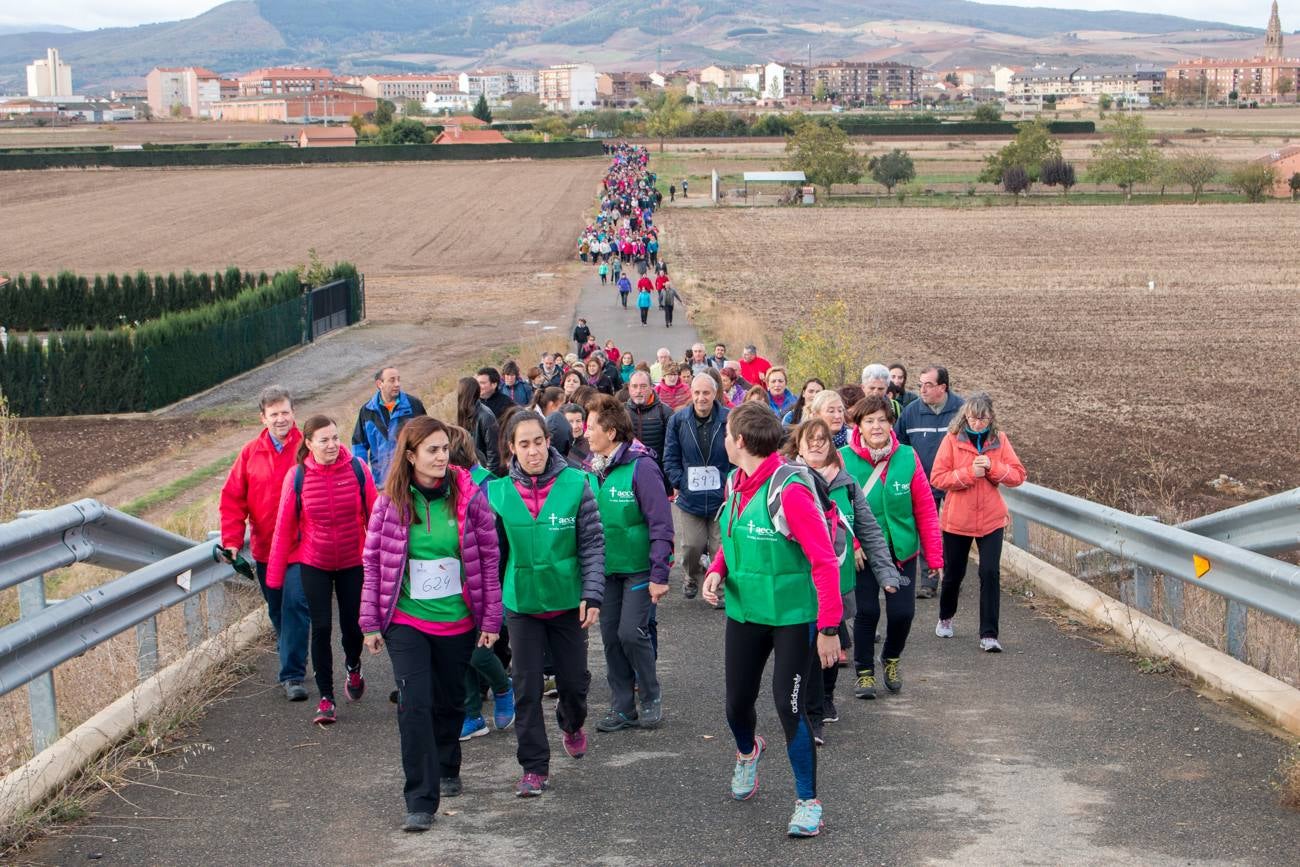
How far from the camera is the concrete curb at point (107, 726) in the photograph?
5.75 meters

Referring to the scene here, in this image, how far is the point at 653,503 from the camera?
7.40m

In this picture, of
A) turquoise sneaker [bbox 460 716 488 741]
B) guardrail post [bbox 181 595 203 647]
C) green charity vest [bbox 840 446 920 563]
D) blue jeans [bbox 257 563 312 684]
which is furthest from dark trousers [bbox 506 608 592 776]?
guardrail post [bbox 181 595 203 647]

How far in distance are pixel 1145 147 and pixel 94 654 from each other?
8933 centimetres

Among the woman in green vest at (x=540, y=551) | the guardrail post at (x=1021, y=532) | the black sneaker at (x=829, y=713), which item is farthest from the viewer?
the guardrail post at (x=1021, y=532)

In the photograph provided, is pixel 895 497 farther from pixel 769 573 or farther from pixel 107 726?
pixel 107 726

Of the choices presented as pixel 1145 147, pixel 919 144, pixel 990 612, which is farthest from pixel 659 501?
pixel 919 144

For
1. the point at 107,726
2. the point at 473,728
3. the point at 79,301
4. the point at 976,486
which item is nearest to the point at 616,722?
the point at 473,728

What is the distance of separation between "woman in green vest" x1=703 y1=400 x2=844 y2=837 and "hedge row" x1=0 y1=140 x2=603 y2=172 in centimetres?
10761

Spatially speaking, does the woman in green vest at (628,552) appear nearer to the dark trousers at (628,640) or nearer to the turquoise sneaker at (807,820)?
the dark trousers at (628,640)

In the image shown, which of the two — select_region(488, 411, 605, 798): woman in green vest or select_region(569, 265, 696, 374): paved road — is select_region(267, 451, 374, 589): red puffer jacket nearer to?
select_region(488, 411, 605, 798): woman in green vest

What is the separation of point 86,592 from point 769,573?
305cm

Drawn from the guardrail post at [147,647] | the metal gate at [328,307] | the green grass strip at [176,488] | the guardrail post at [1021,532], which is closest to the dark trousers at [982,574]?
the guardrail post at [1021,532]

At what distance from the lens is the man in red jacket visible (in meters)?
7.75

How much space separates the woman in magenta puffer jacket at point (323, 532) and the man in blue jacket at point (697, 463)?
302 cm
